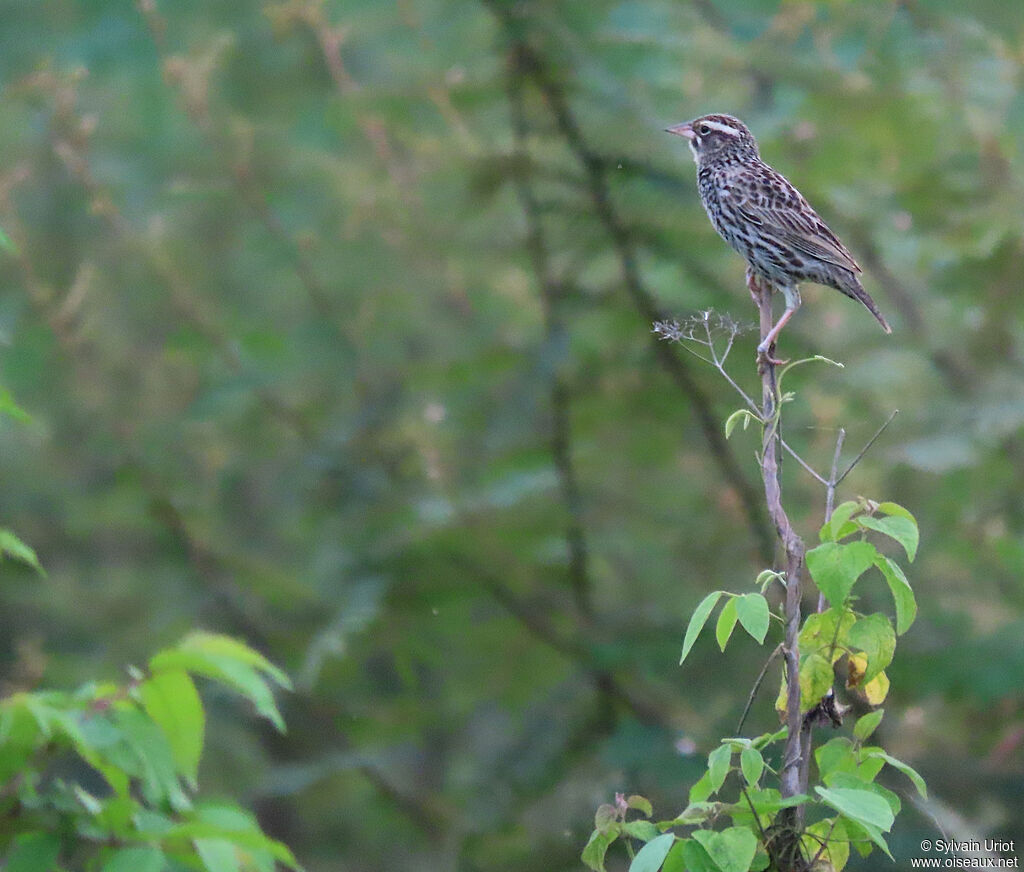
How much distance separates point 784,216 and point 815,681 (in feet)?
6.95

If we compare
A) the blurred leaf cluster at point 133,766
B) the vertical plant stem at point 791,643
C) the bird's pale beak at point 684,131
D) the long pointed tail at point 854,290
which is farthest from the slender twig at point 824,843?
the bird's pale beak at point 684,131

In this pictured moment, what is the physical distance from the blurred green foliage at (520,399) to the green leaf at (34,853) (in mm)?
2623

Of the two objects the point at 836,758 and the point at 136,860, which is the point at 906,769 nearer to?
the point at 836,758

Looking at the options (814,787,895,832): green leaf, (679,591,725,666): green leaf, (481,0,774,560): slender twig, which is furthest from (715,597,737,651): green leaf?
(481,0,774,560): slender twig

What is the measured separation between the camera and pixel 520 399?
216 inches

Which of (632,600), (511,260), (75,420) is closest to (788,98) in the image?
(511,260)

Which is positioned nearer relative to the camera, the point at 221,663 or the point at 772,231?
the point at 221,663

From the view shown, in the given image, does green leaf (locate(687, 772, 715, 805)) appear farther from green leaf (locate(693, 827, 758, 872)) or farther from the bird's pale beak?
the bird's pale beak

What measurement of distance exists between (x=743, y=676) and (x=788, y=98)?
3.34 meters

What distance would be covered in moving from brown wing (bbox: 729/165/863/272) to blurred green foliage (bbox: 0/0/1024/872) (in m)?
1.06

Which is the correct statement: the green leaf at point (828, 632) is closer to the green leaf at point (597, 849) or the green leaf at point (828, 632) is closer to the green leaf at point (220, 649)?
Answer: the green leaf at point (597, 849)

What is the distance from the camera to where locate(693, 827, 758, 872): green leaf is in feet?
5.21

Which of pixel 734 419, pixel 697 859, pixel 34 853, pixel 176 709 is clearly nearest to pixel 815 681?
pixel 697 859

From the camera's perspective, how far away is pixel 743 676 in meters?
5.27
